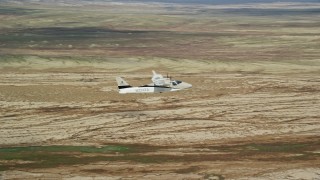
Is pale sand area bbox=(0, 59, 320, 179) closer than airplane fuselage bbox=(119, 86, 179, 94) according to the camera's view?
Yes

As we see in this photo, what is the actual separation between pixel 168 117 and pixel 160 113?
1.57 m

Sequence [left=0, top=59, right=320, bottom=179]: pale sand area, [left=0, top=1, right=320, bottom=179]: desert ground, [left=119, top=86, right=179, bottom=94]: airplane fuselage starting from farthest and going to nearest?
[left=119, top=86, right=179, bottom=94]: airplane fuselage → [left=0, top=1, right=320, bottom=179]: desert ground → [left=0, top=59, right=320, bottom=179]: pale sand area

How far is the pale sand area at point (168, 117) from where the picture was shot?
29734mm

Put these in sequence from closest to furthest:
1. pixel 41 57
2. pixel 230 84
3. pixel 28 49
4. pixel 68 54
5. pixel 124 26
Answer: pixel 230 84, pixel 41 57, pixel 68 54, pixel 28 49, pixel 124 26

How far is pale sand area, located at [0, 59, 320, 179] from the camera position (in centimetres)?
2973

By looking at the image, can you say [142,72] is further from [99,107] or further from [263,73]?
[99,107]

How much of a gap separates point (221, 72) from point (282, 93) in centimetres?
1539

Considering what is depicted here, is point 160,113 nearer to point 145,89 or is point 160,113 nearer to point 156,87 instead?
point 145,89

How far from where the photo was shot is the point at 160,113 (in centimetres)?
4362

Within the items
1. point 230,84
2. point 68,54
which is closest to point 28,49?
point 68,54

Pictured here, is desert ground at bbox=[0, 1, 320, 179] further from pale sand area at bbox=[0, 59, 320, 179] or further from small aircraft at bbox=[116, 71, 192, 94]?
small aircraft at bbox=[116, 71, 192, 94]

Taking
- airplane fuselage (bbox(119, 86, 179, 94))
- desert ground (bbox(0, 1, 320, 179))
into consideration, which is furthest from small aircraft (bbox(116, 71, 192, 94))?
desert ground (bbox(0, 1, 320, 179))

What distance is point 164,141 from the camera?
1405 inches

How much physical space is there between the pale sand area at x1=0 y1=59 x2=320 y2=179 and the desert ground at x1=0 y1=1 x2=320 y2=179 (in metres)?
0.07
